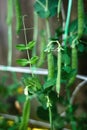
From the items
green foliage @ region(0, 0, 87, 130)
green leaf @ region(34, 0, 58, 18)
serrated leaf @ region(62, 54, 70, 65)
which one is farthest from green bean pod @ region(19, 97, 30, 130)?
green leaf @ region(34, 0, 58, 18)

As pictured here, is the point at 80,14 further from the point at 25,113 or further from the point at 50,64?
the point at 25,113

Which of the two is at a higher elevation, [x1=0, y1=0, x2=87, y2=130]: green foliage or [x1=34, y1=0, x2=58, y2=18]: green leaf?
[x1=34, y1=0, x2=58, y2=18]: green leaf

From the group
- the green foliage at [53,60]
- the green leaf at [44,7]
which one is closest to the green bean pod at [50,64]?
the green foliage at [53,60]

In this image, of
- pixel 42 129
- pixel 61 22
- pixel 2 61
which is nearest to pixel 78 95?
pixel 42 129

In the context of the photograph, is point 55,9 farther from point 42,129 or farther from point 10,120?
point 10,120

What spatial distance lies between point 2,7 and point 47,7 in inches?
19.0

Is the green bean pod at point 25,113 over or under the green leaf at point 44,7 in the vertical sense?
under

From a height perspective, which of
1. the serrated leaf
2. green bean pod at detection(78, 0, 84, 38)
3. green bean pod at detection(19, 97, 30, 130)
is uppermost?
green bean pod at detection(78, 0, 84, 38)

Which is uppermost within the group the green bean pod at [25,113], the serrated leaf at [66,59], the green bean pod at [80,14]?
the green bean pod at [80,14]

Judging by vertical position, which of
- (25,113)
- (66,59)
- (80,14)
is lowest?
(25,113)

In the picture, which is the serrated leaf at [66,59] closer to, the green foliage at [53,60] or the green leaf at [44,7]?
the green foliage at [53,60]

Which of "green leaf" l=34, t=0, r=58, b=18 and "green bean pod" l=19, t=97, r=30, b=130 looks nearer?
"green bean pod" l=19, t=97, r=30, b=130

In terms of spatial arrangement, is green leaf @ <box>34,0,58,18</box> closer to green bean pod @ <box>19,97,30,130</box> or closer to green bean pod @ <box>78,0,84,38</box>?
green bean pod @ <box>78,0,84,38</box>

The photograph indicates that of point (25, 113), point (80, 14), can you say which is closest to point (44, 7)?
point (80, 14)
